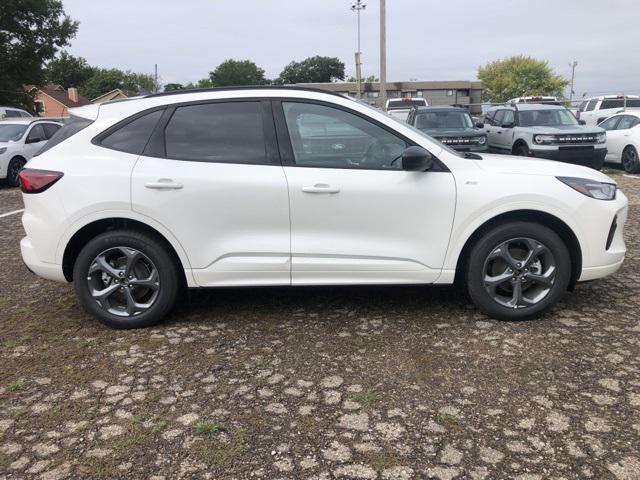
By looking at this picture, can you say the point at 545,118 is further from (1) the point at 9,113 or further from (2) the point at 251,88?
(1) the point at 9,113

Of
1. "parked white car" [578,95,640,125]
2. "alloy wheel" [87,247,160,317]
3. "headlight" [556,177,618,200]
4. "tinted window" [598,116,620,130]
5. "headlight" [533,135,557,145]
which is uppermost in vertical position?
"parked white car" [578,95,640,125]

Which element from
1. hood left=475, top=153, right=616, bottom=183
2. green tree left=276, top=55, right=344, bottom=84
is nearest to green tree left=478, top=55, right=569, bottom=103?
green tree left=276, top=55, right=344, bottom=84

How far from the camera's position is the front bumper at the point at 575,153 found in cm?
1203

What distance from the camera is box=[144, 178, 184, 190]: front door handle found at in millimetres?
3900

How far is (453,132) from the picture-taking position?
492 inches

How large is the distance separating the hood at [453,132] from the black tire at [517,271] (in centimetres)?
840

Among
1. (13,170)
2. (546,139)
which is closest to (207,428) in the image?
(546,139)

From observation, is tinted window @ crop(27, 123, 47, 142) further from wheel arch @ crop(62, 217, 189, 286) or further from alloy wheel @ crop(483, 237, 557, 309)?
alloy wheel @ crop(483, 237, 557, 309)

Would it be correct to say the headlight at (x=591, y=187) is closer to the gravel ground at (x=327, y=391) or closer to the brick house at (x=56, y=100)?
the gravel ground at (x=327, y=391)

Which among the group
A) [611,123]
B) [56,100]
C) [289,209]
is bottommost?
[289,209]

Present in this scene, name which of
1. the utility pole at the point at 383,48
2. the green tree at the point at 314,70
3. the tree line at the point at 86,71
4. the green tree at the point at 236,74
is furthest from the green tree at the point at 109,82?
the utility pole at the point at 383,48

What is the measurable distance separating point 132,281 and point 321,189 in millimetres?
1538

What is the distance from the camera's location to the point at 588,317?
4180mm

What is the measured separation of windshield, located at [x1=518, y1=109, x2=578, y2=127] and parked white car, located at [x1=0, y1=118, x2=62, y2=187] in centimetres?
1153
